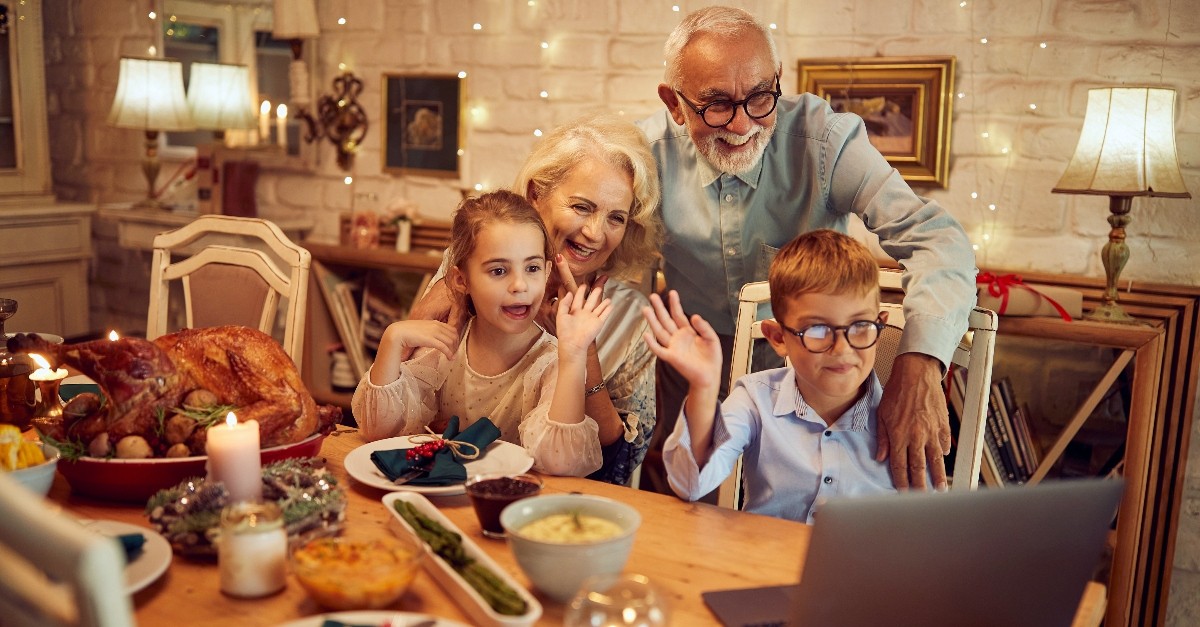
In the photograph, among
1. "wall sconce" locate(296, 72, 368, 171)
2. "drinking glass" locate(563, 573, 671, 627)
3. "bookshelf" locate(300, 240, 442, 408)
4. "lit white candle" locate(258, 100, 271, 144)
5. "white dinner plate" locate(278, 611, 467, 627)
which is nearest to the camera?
"drinking glass" locate(563, 573, 671, 627)

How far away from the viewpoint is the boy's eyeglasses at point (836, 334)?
1582 millimetres

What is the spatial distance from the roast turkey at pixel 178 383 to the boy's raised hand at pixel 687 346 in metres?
0.53

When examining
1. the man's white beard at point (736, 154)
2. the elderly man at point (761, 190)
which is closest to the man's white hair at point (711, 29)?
the elderly man at point (761, 190)

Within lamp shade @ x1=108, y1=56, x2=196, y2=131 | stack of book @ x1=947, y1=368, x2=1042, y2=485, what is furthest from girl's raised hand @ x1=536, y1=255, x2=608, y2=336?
lamp shade @ x1=108, y1=56, x2=196, y2=131

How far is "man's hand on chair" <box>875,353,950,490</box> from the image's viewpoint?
1622 mm

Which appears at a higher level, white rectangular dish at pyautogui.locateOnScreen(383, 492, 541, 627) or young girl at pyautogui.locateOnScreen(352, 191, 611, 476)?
young girl at pyautogui.locateOnScreen(352, 191, 611, 476)

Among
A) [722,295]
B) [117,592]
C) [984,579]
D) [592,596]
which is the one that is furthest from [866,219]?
[117,592]

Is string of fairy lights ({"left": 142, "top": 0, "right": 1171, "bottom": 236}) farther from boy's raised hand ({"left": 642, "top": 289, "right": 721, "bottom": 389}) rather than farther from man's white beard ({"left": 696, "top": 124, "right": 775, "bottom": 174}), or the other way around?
boy's raised hand ({"left": 642, "top": 289, "right": 721, "bottom": 389})

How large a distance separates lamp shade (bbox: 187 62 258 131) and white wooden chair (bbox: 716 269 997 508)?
8.13 ft

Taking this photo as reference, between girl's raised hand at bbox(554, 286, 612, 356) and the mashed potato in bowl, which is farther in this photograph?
girl's raised hand at bbox(554, 286, 612, 356)

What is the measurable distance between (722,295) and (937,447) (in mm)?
831

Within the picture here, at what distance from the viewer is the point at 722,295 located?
93.5 inches

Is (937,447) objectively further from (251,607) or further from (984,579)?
(251,607)

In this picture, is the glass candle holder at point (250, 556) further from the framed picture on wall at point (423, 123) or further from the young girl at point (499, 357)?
the framed picture on wall at point (423, 123)
